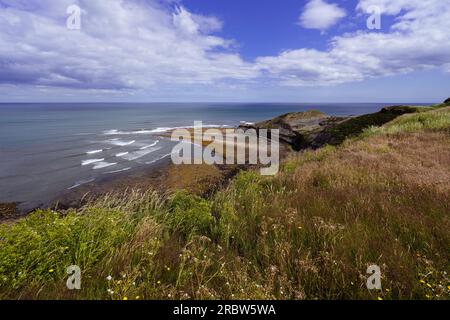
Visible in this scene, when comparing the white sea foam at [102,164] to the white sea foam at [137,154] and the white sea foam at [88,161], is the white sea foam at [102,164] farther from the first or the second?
the white sea foam at [137,154]

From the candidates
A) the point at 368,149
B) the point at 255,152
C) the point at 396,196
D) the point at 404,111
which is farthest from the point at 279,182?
the point at 404,111

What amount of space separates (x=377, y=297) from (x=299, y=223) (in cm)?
183

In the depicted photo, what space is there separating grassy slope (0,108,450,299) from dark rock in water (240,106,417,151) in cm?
1761

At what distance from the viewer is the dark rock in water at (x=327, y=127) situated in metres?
23.5

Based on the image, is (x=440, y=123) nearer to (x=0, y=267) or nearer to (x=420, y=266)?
(x=420, y=266)

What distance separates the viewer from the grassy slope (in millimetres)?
2883

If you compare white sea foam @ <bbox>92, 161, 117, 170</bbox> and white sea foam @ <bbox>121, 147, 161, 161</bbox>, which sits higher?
white sea foam @ <bbox>121, 147, 161, 161</bbox>

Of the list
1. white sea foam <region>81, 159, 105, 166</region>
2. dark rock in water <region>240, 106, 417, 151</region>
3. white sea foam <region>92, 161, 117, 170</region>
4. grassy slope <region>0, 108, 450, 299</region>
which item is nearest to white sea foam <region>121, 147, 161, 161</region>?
white sea foam <region>92, 161, 117, 170</region>

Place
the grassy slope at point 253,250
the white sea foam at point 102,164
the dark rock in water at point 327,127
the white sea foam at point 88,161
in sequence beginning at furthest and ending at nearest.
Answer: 1. the dark rock in water at point 327,127
2. the white sea foam at point 88,161
3. the white sea foam at point 102,164
4. the grassy slope at point 253,250

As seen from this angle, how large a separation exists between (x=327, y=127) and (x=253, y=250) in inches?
1098

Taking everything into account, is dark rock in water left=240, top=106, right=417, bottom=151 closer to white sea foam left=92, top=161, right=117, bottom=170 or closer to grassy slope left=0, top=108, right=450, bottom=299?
grassy slope left=0, top=108, right=450, bottom=299

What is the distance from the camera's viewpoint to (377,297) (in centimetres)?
273

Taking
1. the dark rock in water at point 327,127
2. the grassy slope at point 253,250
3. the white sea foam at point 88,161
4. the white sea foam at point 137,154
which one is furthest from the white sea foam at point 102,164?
the dark rock in water at point 327,127

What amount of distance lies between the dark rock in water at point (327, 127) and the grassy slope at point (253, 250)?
1761 cm
